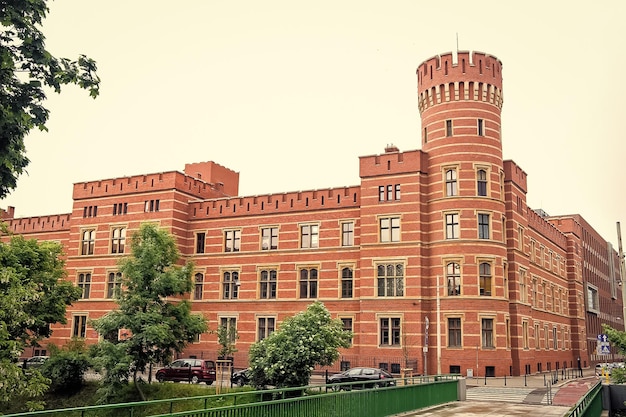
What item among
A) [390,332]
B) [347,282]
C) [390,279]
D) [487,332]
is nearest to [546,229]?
[487,332]

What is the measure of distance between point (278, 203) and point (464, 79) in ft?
60.1

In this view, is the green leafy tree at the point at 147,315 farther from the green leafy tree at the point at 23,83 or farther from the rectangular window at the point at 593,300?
the rectangular window at the point at 593,300

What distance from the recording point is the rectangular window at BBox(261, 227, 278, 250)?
51969 mm

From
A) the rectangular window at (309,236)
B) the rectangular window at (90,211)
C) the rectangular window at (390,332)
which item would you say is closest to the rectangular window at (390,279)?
the rectangular window at (390,332)

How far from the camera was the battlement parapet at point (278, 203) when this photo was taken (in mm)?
49438

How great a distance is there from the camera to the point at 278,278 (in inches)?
1998

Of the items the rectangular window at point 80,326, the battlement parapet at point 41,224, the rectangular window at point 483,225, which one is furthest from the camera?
the battlement parapet at point 41,224

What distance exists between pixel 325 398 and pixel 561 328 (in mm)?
52825

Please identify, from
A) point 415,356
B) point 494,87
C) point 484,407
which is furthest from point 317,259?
point 484,407

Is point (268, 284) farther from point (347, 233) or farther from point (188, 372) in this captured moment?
point (188, 372)

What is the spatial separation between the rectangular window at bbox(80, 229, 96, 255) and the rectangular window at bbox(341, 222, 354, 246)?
939 inches

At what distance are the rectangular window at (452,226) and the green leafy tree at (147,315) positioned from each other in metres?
18.6

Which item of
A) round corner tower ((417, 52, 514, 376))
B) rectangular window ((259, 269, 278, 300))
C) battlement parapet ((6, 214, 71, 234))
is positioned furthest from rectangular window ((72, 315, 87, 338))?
round corner tower ((417, 52, 514, 376))

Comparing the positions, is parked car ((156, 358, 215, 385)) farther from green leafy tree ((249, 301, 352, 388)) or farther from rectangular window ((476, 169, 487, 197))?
rectangular window ((476, 169, 487, 197))
